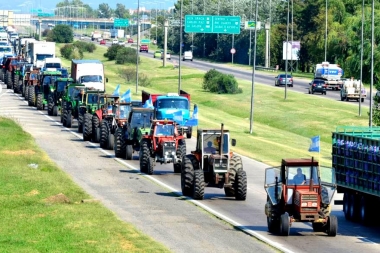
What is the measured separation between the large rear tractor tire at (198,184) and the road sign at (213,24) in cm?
7789

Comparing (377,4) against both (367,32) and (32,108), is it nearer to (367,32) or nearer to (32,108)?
(367,32)

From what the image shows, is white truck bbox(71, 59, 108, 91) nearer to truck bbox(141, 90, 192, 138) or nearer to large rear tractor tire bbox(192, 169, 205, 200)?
truck bbox(141, 90, 192, 138)

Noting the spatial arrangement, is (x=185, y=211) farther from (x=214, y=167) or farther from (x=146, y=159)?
(x=146, y=159)

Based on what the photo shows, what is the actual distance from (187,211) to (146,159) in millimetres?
9073

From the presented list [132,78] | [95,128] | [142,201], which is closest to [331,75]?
[132,78]

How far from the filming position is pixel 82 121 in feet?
175

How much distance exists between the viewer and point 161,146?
37.7 m

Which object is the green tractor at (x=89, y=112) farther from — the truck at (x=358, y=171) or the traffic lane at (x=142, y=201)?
the truck at (x=358, y=171)

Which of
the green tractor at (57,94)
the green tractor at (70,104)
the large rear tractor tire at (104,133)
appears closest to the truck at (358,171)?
the large rear tractor tire at (104,133)

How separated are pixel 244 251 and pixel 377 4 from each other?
112994mm

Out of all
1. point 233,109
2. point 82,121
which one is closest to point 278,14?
point 233,109

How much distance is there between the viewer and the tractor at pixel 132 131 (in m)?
41.2

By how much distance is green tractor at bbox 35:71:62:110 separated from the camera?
214ft

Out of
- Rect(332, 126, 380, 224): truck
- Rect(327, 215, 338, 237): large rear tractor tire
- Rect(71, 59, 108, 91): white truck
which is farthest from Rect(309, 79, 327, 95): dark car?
Rect(327, 215, 338, 237): large rear tractor tire
